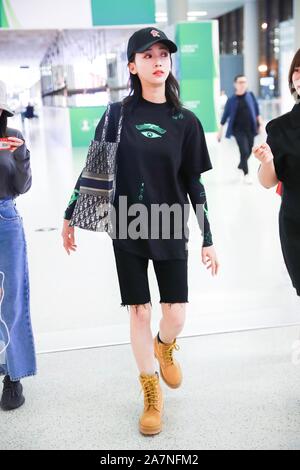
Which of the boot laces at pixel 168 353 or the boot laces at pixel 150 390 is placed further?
the boot laces at pixel 168 353

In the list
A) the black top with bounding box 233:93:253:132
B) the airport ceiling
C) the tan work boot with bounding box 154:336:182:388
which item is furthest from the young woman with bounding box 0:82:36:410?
the airport ceiling

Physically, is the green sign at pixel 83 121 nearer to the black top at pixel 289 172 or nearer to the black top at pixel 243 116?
the black top at pixel 243 116

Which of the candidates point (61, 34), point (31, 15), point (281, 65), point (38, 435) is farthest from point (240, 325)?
point (281, 65)

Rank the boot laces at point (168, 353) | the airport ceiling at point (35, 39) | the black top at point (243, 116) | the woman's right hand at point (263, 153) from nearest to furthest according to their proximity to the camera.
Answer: the woman's right hand at point (263, 153) → the boot laces at point (168, 353) → the black top at point (243, 116) → the airport ceiling at point (35, 39)

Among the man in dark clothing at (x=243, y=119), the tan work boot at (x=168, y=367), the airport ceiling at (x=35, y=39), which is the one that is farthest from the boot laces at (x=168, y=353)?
the airport ceiling at (x=35, y=39)

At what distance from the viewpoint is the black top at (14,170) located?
92.1 inches

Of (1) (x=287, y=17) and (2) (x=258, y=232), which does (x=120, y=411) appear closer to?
(2) (x=258, y=232)

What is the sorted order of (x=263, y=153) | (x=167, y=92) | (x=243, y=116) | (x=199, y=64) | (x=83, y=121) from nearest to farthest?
(x=263, y=153) → (x=167, y=92) → (x=243, y=116) → (x=199, y=64) → (x=83, y=121)

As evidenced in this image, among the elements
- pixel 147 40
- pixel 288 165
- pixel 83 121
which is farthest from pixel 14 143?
pixel 83 121

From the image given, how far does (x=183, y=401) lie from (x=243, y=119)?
671cm

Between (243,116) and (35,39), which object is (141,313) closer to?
(243,116)

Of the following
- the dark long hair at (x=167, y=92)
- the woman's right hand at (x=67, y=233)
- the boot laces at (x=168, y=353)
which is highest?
the dark long hair at (x=167, y=92)

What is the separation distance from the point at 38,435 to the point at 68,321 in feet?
4.32

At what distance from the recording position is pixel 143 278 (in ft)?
7.54
